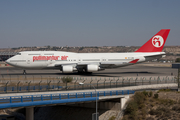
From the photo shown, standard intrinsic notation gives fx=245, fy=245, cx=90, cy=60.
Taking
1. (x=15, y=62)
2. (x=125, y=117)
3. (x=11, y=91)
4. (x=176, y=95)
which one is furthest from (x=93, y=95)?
(x=15, y=62)

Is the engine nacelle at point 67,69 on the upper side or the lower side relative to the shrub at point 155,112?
upper

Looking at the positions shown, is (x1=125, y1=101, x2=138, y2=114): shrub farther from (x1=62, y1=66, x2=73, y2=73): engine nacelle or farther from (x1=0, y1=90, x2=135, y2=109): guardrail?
(x1=62, y1=66, x2=73, y2=73): engine nacelle

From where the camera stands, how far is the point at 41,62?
6134 centimetres

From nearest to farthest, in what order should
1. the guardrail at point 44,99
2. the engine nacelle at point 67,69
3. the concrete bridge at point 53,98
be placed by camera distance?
1. the guardrail at point 44,99
2. the concrete bridge at point 53,98
3. the engine nacelle at point 67,69

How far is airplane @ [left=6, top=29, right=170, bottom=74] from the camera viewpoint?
200ft

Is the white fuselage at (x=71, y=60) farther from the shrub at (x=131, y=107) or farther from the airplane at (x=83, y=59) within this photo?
the shrub at (x=131, y=107)

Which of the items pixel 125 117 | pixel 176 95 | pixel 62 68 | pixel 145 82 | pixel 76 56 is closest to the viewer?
pixel 125 117

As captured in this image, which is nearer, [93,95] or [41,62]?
[93,95]

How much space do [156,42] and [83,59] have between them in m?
20.7

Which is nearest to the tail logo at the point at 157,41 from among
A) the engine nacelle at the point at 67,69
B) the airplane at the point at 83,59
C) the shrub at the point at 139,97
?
the airplane at the point at 83,59

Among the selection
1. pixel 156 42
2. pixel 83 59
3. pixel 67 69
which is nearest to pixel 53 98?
pixel 67 69

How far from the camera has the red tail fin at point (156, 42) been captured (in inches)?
2638

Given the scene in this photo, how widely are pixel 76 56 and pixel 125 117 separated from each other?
30.7 meters

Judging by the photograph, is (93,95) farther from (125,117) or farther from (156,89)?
(156,89)
